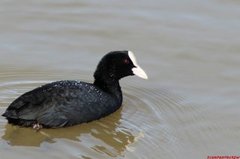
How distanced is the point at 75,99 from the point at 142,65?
1560 mm

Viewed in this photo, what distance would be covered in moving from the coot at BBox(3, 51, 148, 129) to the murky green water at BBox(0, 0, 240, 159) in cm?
12

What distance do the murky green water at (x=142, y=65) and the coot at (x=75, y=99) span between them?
12 cm

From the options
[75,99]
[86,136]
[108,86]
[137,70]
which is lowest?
[86,136]

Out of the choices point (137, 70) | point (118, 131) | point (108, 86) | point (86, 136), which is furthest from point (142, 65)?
point (86, 136)

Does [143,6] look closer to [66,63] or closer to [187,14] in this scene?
[187,14]

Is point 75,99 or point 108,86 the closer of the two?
point 75,99

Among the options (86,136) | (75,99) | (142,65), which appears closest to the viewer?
(86,136)

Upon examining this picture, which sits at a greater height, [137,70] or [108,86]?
[137,70]

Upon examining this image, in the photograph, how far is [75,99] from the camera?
23.7 feet

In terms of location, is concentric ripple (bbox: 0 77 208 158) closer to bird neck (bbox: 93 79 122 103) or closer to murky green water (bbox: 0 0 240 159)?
murky green water (bbox: 0 0 240 159)

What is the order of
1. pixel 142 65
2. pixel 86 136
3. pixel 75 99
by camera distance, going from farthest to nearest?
1. pixel 142 65
2. pixel 75 99
3. pixel 86 136

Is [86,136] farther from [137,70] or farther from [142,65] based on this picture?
[142,65]

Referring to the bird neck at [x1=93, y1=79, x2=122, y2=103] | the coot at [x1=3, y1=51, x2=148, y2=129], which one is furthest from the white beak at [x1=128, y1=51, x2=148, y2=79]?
the bird neck at [x1=93, y1=79, x2=122, y2=103]

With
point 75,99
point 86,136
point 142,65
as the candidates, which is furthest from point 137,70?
point 86,136
